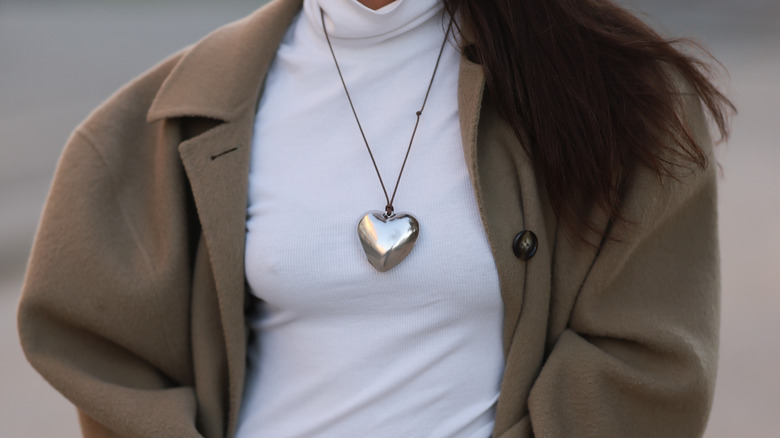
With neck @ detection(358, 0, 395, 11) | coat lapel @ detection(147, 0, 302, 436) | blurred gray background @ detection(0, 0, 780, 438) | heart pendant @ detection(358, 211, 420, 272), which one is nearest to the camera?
heart pendant @ detection(358, 211, 420, 272)

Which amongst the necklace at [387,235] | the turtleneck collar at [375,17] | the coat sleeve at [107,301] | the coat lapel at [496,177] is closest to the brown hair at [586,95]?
the coat lapel at [496,177]

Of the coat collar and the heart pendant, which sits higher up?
the coat collar

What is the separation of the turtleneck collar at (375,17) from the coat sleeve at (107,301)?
46 cm

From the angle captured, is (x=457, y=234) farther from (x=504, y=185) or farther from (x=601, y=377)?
(x=601, y=377)

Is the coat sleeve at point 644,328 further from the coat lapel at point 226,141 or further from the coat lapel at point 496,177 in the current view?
the coat lapel at point 226,141

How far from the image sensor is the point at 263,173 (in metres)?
1.58

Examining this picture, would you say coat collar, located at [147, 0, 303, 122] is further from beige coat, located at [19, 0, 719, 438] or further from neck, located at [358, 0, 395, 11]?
neck, located at [358, 0, 395, 11]

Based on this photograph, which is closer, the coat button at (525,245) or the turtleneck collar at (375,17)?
the coat button at (525,245)

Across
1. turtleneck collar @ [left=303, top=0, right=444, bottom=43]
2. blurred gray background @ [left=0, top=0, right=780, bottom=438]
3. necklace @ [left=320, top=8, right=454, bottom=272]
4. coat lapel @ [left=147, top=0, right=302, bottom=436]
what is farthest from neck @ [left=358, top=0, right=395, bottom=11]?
blurred gray background @ [left=0, top=0, right=780, bottom=438]

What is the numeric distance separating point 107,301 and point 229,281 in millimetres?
224

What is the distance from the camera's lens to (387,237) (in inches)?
54.6

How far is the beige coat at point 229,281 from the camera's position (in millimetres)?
1467

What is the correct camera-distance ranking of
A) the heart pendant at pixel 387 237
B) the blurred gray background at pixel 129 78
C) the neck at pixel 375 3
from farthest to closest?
the blurred gray background at pixel 129 78
the neck at pixel 375 3
the heart pendant at pixel 387 237

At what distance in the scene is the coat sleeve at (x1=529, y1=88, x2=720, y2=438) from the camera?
57.2 inches
